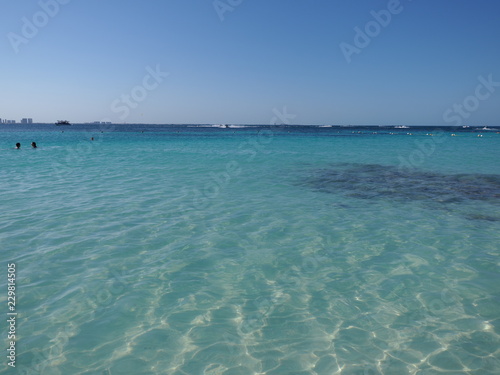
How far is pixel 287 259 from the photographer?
8.21m

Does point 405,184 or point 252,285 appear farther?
point 405,184

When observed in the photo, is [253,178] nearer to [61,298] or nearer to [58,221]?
[58,221]

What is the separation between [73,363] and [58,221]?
7.74 meters

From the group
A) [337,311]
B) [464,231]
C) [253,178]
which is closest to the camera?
[337,311]

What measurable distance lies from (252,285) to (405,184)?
15.6 metres

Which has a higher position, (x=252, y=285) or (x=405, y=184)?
(x=405, y=184)

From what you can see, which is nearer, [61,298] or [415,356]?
[415,356]

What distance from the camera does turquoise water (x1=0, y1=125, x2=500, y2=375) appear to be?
4844 millimetres

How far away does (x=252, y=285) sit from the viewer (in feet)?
22.6

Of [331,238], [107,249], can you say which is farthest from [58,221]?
[331,238]

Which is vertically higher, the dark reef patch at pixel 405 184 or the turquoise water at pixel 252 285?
the dark reef patch at pixel 405 184

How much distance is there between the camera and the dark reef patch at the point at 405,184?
15.6m

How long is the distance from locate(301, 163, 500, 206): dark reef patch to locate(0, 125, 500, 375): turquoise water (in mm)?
1215

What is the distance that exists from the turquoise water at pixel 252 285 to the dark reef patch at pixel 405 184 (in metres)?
1.22
